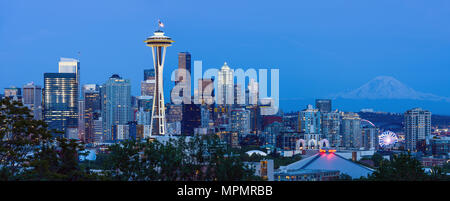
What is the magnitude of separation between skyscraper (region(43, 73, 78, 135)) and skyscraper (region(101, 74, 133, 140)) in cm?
542

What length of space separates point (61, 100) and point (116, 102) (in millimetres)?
9986

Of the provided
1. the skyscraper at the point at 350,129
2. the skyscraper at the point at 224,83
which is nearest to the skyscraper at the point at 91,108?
the skyscraper at the point at 224,83

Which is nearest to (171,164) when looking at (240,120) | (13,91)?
(240,120)

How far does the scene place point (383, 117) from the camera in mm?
101062

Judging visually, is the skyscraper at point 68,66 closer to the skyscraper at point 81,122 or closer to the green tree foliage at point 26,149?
the skyscraper at point 81,122

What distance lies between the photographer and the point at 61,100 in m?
96.9

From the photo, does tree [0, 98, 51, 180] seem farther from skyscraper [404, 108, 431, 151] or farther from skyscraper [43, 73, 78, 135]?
skyscraper [43, 73, 78, 135]

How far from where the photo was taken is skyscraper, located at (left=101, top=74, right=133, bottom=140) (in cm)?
9950

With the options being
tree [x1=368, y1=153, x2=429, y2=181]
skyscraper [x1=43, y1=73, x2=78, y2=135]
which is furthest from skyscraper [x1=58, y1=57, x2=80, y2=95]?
tree [x1=368, y1=153, x2=429, y2=181]

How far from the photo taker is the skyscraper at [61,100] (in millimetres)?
92938

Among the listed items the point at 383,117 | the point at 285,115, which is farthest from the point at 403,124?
the point at 285,115

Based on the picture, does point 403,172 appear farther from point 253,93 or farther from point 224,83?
point 224,83
